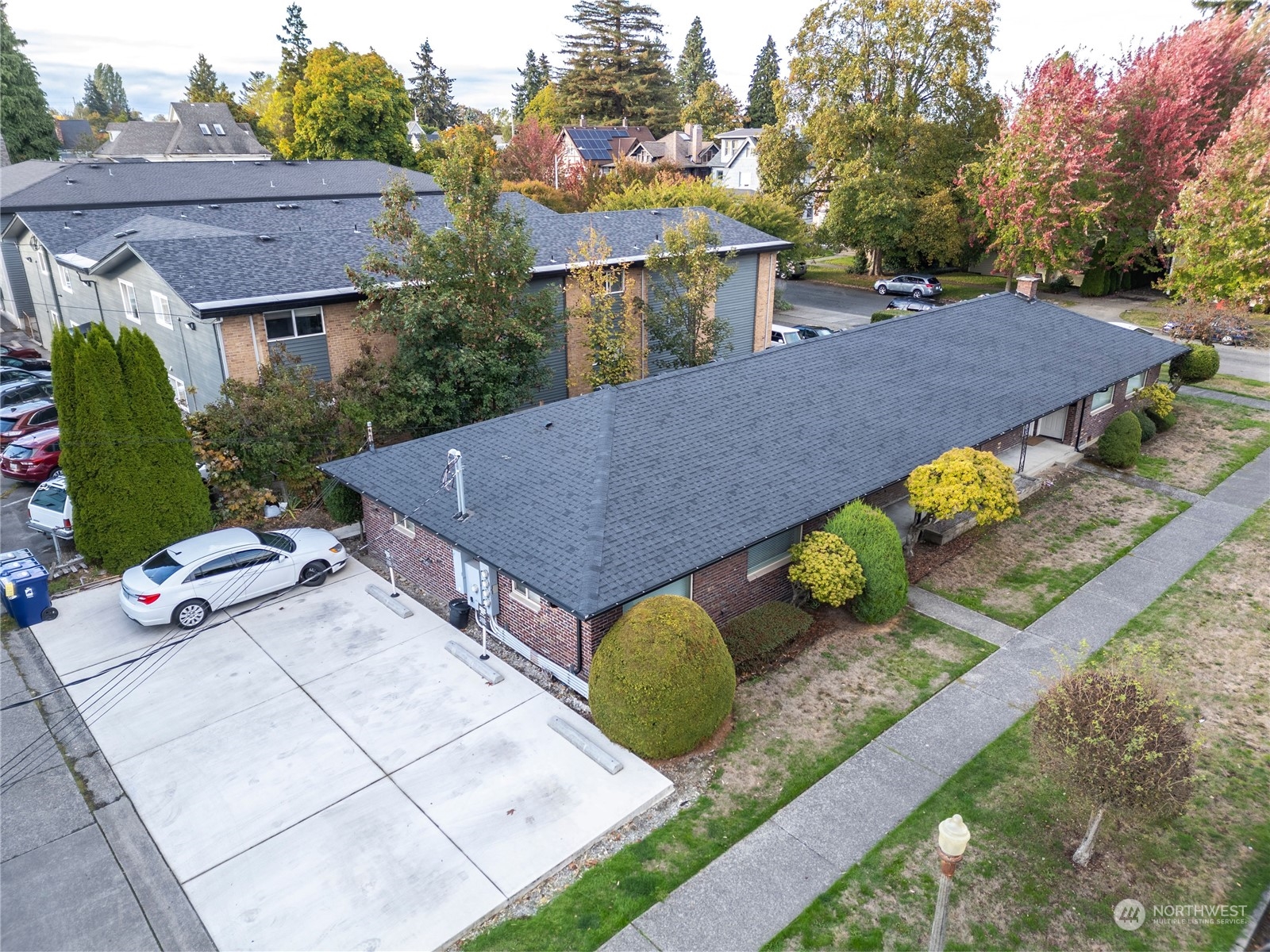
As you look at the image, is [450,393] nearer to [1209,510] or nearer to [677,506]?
[677,506]

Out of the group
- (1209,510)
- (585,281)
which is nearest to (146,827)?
(585,281)

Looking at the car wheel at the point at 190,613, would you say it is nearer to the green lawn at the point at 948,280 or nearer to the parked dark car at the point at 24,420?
the parked dark car at the point at 24,420

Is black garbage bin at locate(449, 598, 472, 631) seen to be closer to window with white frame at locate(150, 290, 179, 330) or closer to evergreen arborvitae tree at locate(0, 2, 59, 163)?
window with white frame at locate(150, 290, 179, 330)

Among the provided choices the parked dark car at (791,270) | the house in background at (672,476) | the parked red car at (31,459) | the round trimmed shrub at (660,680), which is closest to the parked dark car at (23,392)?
the parked red car at (31,459)

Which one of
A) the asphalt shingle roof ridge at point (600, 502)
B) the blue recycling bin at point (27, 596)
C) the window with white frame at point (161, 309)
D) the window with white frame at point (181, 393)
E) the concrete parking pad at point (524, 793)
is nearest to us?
the concrete parking pad at point (524, 793)

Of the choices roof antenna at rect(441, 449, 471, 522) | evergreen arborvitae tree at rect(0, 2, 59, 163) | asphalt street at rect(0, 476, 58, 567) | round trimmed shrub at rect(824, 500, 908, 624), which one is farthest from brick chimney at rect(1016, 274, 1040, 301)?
evergreen arborvitae tree at rect(0, 2, 59, 163)

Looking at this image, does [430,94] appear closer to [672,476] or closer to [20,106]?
[20,106]
